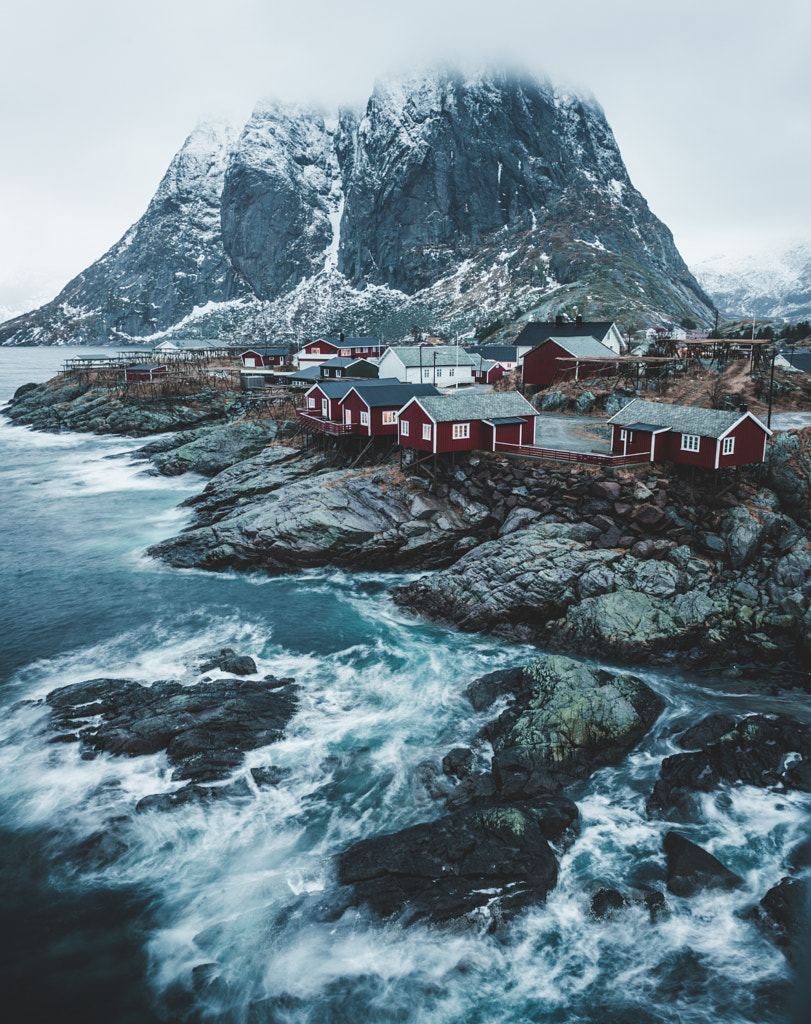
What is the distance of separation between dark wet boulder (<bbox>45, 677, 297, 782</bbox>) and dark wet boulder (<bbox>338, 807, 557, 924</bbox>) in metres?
5.98

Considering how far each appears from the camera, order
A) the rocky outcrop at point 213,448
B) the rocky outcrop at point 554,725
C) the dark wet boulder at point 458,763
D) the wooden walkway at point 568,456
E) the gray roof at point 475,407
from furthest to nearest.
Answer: the rocky outcrop at point 213,448
the gray roof at point 475,407
the wooden walkway at point 568,456
the dark wet boulder at point 458,763
the rocky outcrop at point 554,725

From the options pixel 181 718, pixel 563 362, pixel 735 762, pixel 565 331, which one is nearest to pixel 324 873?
pixel 181 718

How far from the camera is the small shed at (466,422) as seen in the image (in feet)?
131

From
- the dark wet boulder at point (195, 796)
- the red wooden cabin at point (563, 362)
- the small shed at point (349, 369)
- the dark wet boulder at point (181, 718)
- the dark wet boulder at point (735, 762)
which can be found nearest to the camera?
the dark wet boulder at point (195, 796)

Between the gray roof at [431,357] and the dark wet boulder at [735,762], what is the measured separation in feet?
191

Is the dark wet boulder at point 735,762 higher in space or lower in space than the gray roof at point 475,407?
lower

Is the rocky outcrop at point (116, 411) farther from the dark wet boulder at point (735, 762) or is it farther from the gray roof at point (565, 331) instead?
the dark wet boulder at point (735, 762)

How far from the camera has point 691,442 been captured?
35062mm

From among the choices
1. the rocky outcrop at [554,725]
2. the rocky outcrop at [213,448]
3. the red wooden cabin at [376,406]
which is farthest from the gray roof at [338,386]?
the rocky outcrop at [554,725]

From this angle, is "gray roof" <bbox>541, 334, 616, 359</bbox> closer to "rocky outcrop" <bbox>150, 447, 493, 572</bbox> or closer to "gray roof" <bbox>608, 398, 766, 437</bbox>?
"gray roof" <bbox>608, 398, 766, 437</bbox>

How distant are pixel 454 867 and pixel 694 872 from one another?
20.6 feet

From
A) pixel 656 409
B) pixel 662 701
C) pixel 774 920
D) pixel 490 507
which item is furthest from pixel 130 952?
pixel 656 409

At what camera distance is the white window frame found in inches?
1366

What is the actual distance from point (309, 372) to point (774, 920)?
2908 inches
